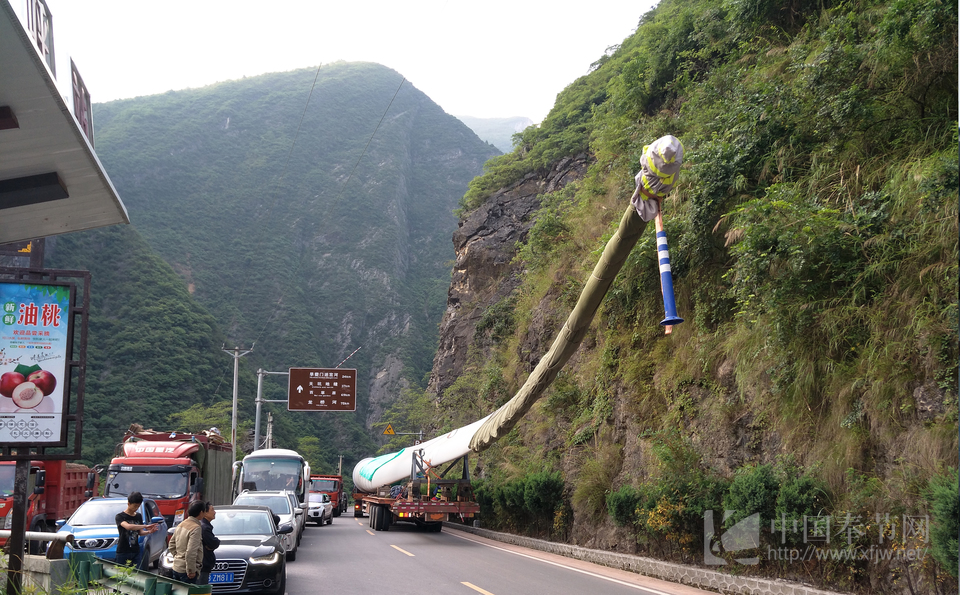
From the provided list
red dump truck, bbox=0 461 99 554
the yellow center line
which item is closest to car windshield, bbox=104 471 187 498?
red dump truck, bbox=0 461 99 554

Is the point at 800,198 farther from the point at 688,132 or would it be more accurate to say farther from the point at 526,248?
the point at 526,248

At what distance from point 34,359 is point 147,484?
11.8 metres

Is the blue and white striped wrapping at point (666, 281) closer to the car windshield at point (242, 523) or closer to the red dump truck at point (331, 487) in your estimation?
the car windshield at point (242, 523)

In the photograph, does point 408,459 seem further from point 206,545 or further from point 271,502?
point 206,545

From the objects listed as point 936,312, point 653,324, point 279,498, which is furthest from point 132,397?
point 936,312

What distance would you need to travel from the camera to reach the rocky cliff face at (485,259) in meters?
44.2

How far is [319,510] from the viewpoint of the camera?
1184 inches

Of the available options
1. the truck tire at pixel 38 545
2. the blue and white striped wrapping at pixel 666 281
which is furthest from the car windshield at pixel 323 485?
the blue and white striped wrapping at pixel 666 281

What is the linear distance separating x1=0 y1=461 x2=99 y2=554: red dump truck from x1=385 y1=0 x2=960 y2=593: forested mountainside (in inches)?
512

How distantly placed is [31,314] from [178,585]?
139 inches

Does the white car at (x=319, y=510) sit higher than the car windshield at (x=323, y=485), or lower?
higher

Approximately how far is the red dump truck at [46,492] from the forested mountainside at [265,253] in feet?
113

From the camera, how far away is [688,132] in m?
19.4

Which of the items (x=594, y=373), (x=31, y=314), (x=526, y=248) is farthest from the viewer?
(x=526, y=248)
